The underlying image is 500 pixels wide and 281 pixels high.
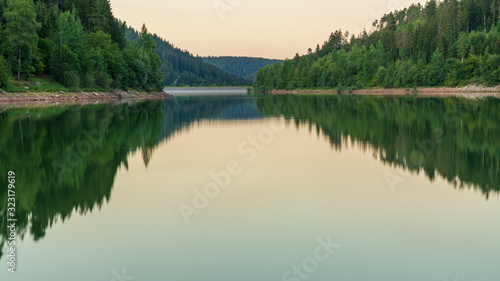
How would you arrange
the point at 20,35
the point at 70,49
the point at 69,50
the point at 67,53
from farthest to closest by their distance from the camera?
the point at 70,49
the point at 69,50
the point at 67,53
the point at 20,35

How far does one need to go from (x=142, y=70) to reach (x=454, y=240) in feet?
398

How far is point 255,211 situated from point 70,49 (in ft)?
Result: 307

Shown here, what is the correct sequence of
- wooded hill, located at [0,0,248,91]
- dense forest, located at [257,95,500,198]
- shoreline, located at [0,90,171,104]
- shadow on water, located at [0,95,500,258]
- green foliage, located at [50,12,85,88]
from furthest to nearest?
green foliage, located at [50,12,85,88], wooded hill, located at [0,0,248,91], shoreline, located at [0,90,171,104], dense forest, located at [257,95,500,198], shadow on water, located at [0,95,500,258]

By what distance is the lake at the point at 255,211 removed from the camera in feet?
29.0

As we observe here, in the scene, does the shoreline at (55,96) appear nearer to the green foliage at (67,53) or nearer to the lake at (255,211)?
the green foliage at (67,53)

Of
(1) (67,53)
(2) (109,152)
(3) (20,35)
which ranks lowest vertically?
(2) (109,152)

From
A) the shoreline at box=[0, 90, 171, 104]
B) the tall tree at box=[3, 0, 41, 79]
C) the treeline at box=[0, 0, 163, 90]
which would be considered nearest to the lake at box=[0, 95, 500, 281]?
the shoreline at box=[0, 90, 171, 104]

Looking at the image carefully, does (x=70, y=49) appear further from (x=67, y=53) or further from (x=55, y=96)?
(x=55, y=96)

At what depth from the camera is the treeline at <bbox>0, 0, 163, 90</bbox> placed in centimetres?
8038

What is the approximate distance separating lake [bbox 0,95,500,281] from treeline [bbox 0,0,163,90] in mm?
60804

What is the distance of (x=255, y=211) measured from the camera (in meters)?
12.5

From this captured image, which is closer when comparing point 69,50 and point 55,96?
point 55,96

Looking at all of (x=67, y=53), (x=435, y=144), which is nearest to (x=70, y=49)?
(x=67, y=53)

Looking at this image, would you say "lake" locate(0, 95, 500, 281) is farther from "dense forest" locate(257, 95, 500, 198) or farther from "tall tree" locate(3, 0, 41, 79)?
"tall tree" locate(3, 0, 41, 79)
